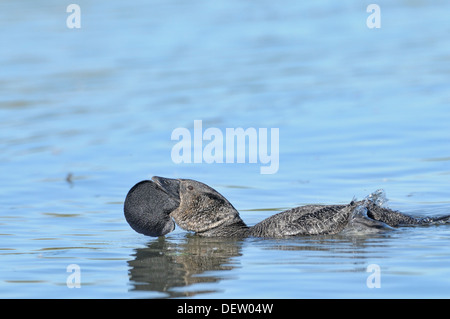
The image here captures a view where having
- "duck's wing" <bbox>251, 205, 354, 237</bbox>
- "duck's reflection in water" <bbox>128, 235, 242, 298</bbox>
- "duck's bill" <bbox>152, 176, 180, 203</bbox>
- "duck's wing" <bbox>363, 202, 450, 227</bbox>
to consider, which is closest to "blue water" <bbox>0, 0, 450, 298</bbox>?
"duck's reflection in water" <bbox>128, 235, 242, 298</bbox>

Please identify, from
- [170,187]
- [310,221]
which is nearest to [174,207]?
[170,187]

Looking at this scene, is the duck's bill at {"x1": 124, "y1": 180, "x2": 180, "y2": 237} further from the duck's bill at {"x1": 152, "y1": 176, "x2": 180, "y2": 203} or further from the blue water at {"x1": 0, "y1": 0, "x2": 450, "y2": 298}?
the blue water at {"x1": 0, "y1": 0, "x2": 450, "y2": 298}

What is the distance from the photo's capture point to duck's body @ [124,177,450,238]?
9.27m

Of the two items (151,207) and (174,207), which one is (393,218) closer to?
(174,207)

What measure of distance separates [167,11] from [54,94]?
7483 millimetres

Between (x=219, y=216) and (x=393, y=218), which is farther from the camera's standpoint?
(x=219, y=216)

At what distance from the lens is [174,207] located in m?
9.62

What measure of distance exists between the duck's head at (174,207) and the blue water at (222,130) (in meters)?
0.23

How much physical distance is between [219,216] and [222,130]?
5.47m

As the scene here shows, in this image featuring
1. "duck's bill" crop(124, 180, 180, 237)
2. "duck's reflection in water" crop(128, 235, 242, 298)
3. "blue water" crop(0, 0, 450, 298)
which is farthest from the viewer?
"duck's bill" crop(124, 180, 180, 237)

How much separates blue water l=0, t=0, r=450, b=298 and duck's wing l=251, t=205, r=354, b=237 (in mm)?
163

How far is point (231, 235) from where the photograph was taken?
970 cm

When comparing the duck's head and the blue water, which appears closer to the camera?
the blue water

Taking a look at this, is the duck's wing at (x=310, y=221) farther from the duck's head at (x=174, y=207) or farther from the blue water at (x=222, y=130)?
the duck's head at (x=174, y=207)
